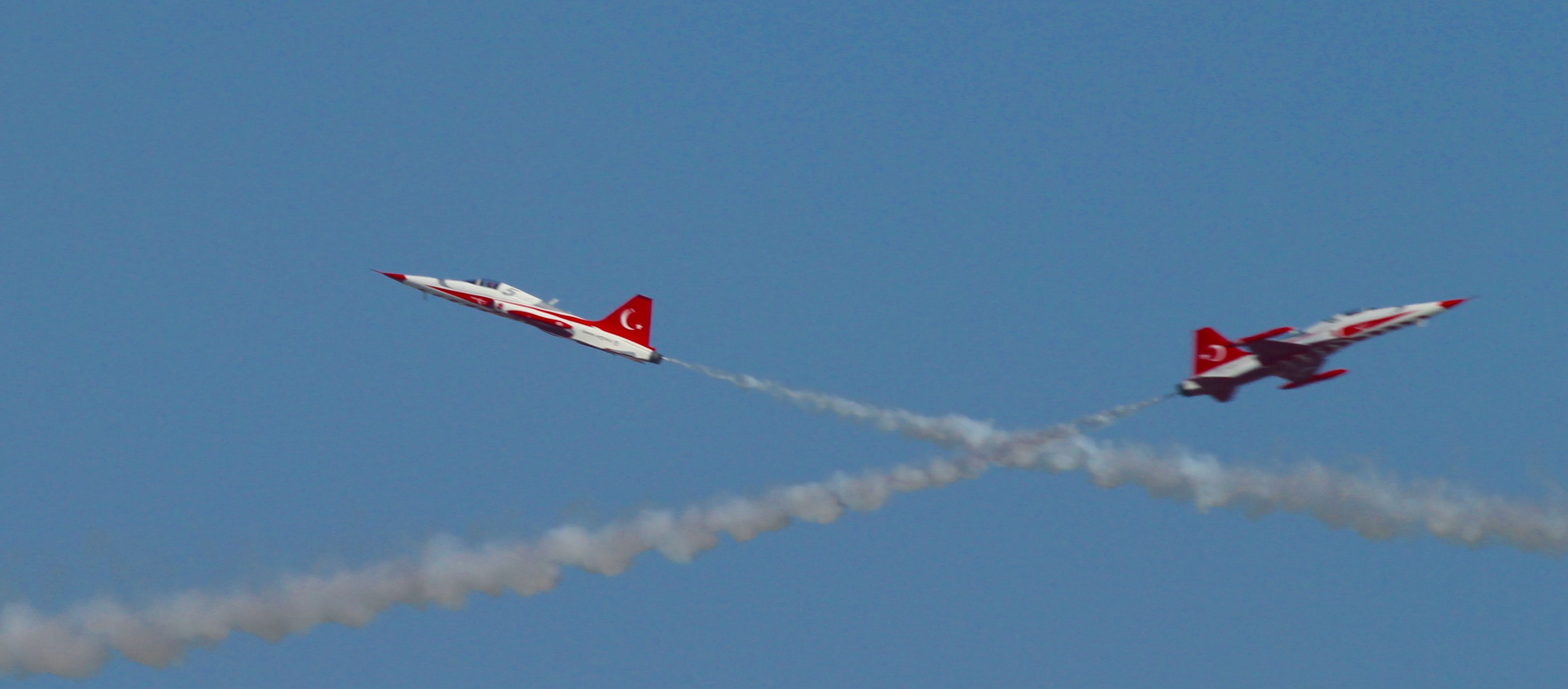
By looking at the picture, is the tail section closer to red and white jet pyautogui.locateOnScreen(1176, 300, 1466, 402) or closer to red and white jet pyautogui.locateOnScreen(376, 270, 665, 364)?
red and white jet pyautogui.locateOnScreen(376, 270, 665, 364)

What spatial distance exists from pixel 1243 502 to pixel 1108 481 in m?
4.95

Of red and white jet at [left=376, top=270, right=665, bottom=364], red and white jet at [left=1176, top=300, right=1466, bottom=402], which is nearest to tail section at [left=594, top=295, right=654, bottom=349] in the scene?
red and white jet at [left=376, top=270, right=665, bottom=364]

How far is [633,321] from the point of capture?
101062 millimetres

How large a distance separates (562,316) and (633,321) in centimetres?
272

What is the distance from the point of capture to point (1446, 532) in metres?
98.9

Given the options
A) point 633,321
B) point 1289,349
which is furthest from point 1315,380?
point 633,321

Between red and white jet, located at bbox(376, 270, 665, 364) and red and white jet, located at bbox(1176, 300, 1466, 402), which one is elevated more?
red and white jet, located at bbox(376, 270, 665, 364)

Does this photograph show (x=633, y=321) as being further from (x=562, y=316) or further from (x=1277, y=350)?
(x=1277, y=350)

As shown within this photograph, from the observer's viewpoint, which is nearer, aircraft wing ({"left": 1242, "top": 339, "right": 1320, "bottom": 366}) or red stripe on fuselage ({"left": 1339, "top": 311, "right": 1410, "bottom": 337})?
red stripe on fuselage ({"left": 1339, "top": 311, "right": 1410, "bottom": 337})

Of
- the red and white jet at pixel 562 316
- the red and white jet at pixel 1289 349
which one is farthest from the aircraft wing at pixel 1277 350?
the red and white jet at pixel 562 316

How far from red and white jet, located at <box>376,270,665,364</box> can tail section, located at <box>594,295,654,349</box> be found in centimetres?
2

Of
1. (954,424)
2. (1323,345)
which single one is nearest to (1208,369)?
(1323,345)

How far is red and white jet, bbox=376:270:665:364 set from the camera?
10094cm

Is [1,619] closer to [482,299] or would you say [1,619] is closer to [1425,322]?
[482,299]
